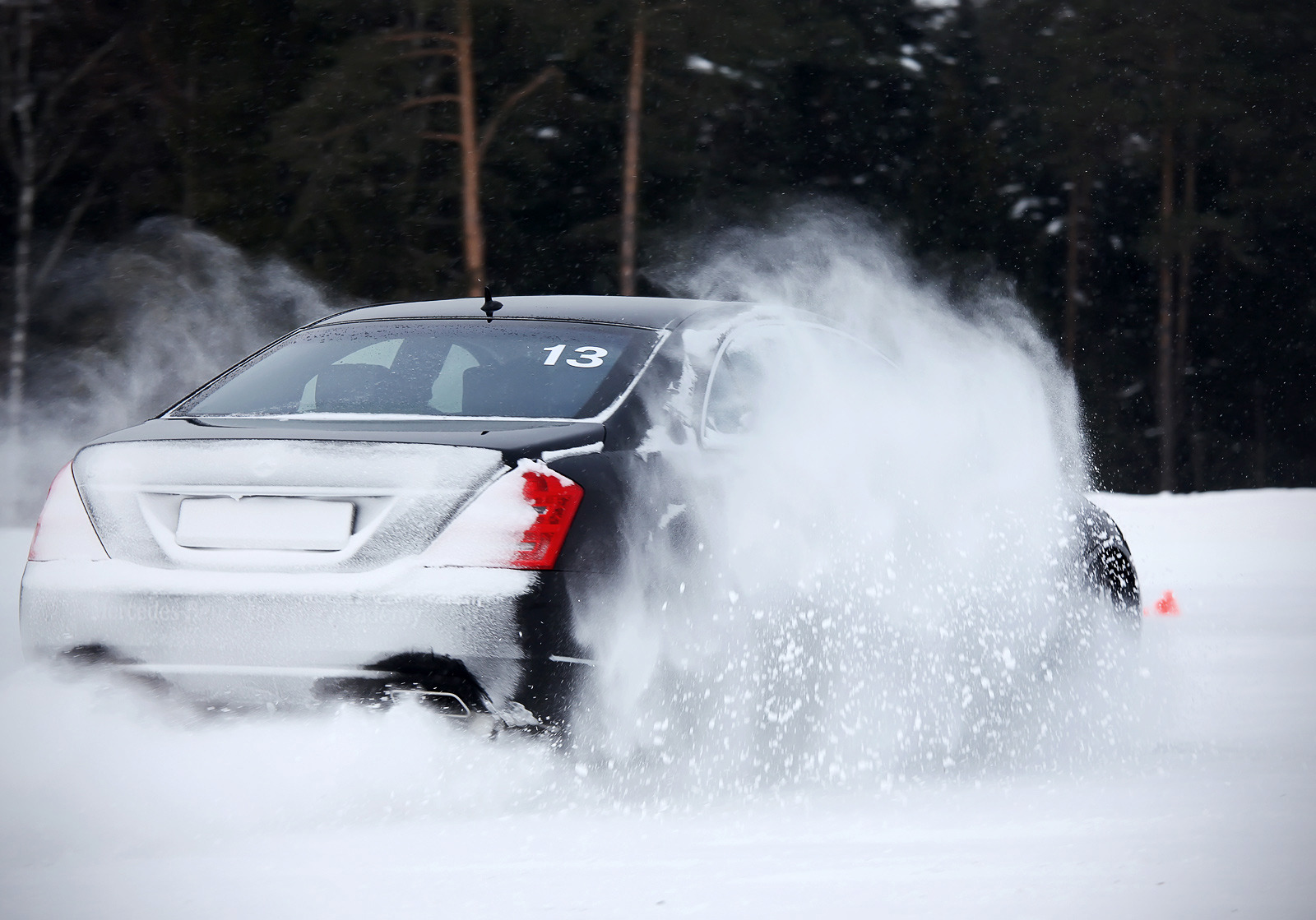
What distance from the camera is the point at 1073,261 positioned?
44656 millimetres

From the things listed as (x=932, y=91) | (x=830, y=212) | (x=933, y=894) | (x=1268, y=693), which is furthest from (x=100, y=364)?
(x=933, y=894)

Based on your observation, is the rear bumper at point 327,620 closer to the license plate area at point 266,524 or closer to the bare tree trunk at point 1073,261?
the license plate area at point 266,524

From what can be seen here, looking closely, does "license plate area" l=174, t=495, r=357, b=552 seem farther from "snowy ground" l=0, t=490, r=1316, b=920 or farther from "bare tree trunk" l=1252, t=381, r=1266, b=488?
"bare tree trunk" l=1252, t=381, r=1266, b=488

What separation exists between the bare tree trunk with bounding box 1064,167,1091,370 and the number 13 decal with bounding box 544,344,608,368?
40.3m

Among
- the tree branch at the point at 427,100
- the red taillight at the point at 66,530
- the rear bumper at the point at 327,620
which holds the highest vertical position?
the tree branch at the point at 427,100

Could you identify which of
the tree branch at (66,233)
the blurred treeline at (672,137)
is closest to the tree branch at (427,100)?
the blurred treeline at (672,137)

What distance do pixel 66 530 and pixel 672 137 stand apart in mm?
23658

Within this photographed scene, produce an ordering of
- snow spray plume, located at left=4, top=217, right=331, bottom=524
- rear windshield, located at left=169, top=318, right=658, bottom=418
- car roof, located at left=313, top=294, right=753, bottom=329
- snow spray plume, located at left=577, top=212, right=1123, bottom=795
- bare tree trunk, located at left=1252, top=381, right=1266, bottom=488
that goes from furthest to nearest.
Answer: bare tree trunk, located at left=1252, top=381, right=1266, bottom=488
snow spray plume, located at left=4, top=217, right=331, bottom=524
car roof, located at left=313, top=294, right=753, bottom=329
rear windshield, located at left=169, top=318, right=658, bottom=418
snow spray plume, located at left=577, top=212, right=1123, bottom=795

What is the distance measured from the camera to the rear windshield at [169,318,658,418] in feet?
15.6

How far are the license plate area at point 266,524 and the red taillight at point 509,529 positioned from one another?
25 cm

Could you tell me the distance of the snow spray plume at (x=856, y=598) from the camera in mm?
4523

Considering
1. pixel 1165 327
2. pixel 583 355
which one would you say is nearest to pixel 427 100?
pixel 583 355

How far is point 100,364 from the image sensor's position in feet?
96.6

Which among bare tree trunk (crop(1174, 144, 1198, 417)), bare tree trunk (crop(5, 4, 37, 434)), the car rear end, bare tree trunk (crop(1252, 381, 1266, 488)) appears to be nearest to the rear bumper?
the car rear end
